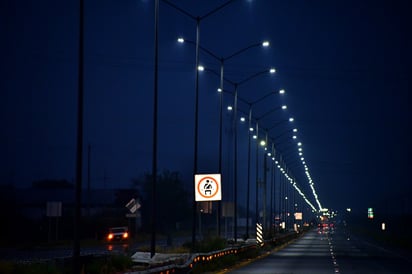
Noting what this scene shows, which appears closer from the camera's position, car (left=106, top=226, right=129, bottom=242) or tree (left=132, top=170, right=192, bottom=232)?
car (left=106, top=226, right=129, bottom=242)

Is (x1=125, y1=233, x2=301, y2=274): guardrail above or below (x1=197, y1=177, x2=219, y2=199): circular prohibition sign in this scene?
below

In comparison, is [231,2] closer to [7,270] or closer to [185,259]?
[185,259]

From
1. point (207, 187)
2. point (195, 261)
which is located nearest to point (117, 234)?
point (207, 187)

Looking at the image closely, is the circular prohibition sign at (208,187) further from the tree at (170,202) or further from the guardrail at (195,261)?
the tree at (170,202)

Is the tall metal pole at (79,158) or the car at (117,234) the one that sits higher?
the tall metal pole at (79,158)

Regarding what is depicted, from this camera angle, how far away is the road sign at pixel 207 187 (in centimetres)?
4091

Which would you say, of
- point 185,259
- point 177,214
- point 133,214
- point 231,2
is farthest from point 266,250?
point 177,214

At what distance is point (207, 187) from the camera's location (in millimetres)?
41125

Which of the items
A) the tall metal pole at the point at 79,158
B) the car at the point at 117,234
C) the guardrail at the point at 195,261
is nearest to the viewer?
the tall metal pole at the point at 79,158

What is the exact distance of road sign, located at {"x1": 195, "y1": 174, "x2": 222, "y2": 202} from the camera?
40906mm

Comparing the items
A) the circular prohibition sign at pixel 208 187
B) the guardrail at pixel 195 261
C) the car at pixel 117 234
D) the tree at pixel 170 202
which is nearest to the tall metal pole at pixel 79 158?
the guardrail at pixel 195 261

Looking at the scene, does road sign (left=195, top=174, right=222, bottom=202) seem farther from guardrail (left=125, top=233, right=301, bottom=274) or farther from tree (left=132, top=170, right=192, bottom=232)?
tree (left=132, top=170, right=192, bottom=232)

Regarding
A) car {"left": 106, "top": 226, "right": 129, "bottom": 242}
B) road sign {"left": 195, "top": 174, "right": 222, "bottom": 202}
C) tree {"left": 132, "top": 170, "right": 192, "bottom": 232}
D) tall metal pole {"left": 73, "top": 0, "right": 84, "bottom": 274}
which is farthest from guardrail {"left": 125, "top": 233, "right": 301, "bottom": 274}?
tree {"left": 132, "top": 170, "right": 192, "bottom": 232}

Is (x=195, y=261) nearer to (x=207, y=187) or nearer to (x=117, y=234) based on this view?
(x=207, y=187)
